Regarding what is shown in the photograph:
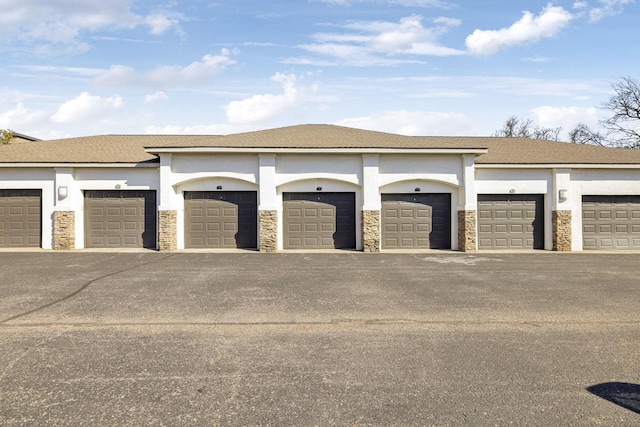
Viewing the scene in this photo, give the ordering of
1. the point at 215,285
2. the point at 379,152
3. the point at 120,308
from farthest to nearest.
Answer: the point at 379,152 → the point at 215,285 → the point at 120,308

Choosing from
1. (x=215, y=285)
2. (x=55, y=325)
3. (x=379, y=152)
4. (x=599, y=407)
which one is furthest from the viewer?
(x=379, y=152)

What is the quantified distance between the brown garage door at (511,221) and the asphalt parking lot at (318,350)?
24.6ft

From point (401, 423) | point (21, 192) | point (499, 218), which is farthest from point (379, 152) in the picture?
point (21, 192)

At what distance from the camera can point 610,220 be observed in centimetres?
1841

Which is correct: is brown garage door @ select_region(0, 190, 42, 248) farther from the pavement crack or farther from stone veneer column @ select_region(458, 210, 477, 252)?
stone veneer column @ select_region(458, 210, 477, 252)

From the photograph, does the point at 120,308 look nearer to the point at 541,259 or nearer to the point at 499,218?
the point at 541,259

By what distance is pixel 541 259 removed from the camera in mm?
14906

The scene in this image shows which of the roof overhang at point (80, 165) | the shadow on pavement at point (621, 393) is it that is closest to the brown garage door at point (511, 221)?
the shadow on pavement at point (621, 393)

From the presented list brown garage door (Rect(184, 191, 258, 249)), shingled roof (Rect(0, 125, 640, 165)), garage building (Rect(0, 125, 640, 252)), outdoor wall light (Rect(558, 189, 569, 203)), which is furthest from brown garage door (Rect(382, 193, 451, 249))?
brown garage door (Rect(184, 191, 258, 249))

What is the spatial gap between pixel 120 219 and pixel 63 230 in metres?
2.31

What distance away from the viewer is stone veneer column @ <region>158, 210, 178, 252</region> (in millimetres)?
17188

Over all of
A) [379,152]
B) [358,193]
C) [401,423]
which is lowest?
[401,423]

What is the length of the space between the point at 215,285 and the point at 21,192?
13.6 metres

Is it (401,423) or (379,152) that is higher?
(379,152)
